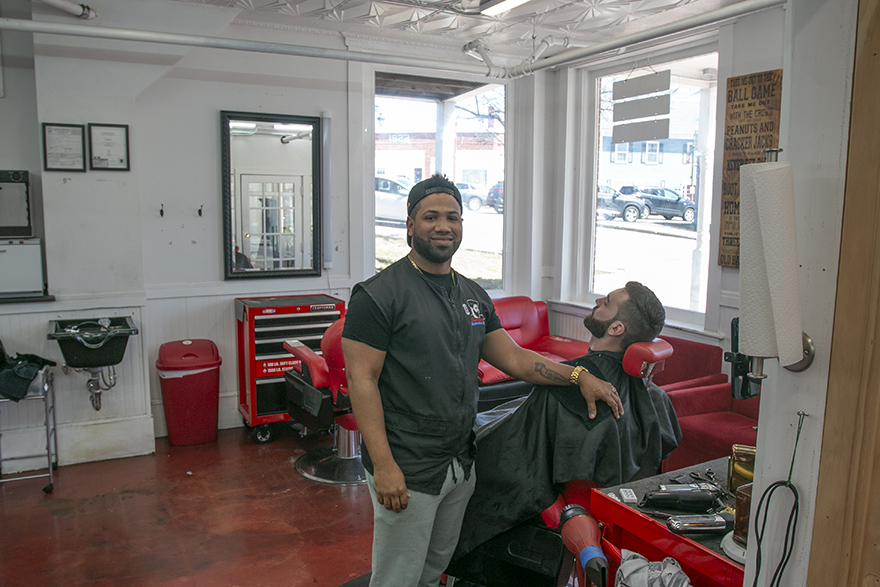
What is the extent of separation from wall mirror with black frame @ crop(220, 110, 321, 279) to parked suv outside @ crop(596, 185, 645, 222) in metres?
2.39

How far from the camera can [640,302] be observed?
7.43 feet

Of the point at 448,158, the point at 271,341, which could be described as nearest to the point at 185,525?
the point at 271,341

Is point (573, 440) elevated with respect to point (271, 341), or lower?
elevated

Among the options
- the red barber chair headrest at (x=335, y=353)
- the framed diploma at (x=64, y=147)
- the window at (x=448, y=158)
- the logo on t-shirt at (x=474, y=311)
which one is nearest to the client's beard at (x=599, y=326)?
the logo on t-shirt at (x=474, y=311)

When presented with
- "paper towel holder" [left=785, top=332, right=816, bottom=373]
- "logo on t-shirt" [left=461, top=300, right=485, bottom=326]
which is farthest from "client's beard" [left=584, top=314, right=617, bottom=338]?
"paper towel holder" [left=785, top=332, right=816, bottom=373]

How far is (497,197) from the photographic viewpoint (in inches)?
235

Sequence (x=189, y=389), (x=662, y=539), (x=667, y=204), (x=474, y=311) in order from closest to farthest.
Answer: (x=662, y=539), (x=474, y=311), (x=189, y=389), (x=667, y=204)

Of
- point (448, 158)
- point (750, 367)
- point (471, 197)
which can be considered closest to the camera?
point (750, 367)

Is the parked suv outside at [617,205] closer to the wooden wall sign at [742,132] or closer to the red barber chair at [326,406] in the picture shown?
the wooden wall sign at [742,132]

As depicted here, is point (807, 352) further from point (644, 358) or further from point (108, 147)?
point (108, 147)

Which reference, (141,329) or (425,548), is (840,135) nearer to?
(425,548)

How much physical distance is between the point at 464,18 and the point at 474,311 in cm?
337

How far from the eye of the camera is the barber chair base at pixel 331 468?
3.99 meters

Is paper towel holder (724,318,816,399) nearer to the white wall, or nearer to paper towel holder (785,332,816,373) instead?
paper towel holder (785,332,816,373)
